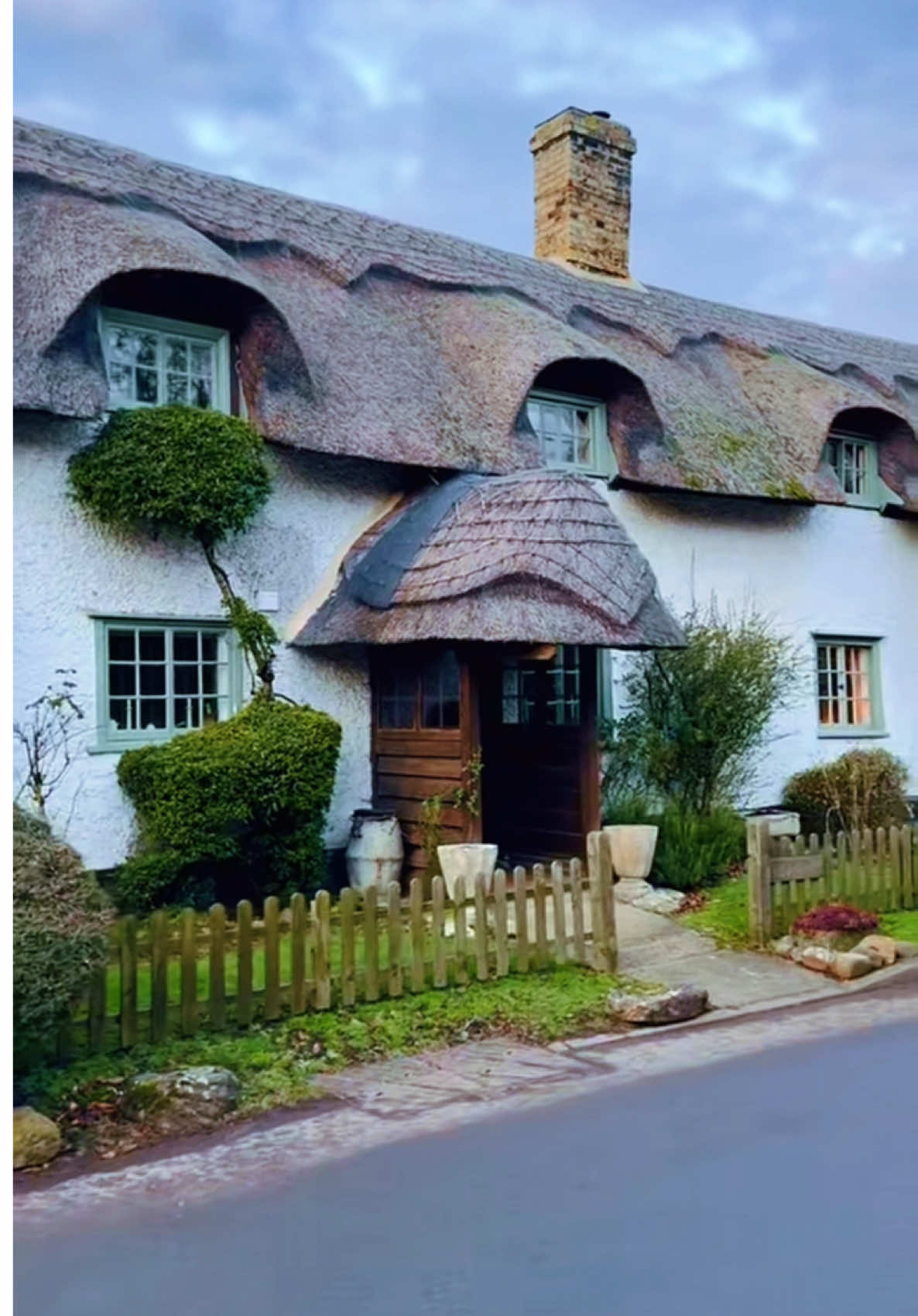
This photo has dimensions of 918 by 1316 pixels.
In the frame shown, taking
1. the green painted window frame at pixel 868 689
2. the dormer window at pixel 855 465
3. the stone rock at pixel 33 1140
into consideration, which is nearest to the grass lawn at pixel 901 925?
the green painted window frame at pixel 868 689

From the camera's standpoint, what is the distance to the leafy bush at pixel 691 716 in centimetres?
1281

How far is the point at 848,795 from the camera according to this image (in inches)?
569

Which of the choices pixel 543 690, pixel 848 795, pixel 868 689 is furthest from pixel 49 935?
pixel 868 689

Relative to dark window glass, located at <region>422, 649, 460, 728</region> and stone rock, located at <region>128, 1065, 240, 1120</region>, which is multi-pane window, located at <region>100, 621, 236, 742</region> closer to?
dark window glass, located at <region>422, 649, 460, 728</region>

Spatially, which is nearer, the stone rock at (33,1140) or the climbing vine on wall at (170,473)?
the stone rock at (33,1140)

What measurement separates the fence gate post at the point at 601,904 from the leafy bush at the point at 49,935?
3432mm

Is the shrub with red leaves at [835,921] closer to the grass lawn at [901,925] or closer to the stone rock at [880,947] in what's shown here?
the stone rock at [880,947]

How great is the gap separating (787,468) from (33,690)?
9.34 metres

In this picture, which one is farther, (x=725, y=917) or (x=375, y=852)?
(x=375, y=852)

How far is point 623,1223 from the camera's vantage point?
430 centimetres

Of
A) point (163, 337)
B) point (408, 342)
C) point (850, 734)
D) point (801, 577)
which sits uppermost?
point (408, 342)

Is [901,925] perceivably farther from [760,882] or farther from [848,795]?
[848,795]

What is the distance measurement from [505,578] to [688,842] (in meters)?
3.59

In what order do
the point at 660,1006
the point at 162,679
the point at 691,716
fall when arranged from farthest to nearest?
the point at 691,716
the point at 162,679
the point at 660,1006
